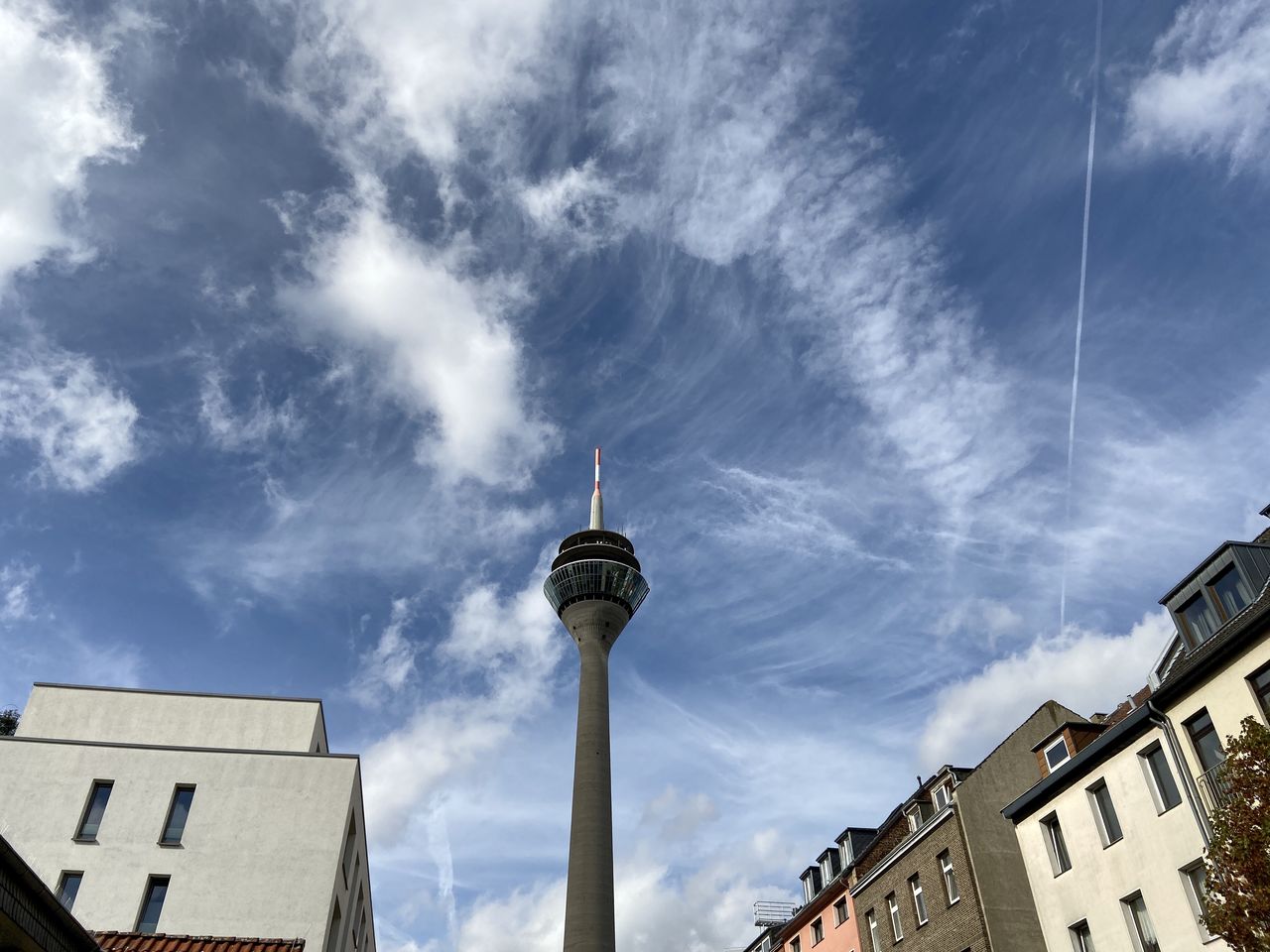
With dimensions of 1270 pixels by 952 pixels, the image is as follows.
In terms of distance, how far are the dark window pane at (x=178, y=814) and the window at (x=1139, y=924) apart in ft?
99.9

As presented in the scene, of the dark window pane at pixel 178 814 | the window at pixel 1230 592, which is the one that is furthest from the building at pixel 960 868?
the dark window pane at pixel 178 814

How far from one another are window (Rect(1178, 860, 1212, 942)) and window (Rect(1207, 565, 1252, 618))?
6.66 m

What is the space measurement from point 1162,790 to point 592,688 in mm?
50832

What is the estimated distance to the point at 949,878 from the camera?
3291 centimetres

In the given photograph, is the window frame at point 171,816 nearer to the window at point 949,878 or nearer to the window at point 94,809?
the window at point 94,809

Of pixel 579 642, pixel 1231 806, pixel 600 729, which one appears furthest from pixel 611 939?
pixel 1231 806

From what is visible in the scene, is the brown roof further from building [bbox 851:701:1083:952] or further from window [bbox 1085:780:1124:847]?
window [bbox 1085:780:1124:847]

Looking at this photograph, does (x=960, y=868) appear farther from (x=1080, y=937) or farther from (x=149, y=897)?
(x=149, y=897)

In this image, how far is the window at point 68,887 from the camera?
3322 cm

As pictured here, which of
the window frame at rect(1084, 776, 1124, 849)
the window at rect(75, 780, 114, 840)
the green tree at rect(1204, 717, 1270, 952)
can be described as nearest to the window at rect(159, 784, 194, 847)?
the window at rect(75, 780, 114, 840)

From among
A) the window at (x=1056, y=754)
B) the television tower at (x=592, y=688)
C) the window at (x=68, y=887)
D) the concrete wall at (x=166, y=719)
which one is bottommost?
the window at (x=68, y=887)

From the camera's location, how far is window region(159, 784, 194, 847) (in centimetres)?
3534

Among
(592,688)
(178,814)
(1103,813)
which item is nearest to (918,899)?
(1103,813)

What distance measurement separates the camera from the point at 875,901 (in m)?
37.5
